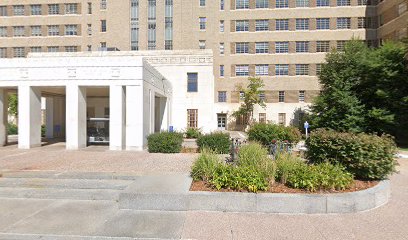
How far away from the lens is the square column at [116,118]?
14891 mm

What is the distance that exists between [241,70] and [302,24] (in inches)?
488

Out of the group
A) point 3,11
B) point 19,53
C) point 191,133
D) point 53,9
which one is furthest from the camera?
point 3,11

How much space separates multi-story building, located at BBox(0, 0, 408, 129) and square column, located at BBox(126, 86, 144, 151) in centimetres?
2427

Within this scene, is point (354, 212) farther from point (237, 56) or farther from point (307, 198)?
point (237, 56)

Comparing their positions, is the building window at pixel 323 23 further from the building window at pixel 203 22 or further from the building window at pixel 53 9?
the building window at pixel 53 9

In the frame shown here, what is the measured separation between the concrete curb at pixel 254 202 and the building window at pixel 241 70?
111ft

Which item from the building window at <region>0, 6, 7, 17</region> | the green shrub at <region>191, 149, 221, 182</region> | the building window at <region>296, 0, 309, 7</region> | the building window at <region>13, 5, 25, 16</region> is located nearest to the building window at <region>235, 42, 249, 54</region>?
the building window at <region>296, 0, 309, 7</region>

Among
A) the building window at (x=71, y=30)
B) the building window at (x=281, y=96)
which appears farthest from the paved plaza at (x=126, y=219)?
the building window at (x=71, y=30)

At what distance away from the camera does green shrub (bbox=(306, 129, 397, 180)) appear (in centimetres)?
676

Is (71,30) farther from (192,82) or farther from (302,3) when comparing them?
(302,3)

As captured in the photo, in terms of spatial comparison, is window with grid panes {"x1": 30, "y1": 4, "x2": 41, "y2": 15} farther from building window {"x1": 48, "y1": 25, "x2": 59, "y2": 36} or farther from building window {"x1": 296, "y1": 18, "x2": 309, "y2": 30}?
building window {"x1": 296, "y1": 18, "x2": 309, "y2": 30}

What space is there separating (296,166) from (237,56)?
33914 mm

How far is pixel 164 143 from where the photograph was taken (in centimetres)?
1388

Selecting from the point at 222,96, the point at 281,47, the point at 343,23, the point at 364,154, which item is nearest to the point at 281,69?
the point at 281,47
